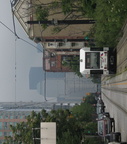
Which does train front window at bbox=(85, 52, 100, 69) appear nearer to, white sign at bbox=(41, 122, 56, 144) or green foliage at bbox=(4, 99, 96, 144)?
white sign at bbox=(41, 122, 56, 144)

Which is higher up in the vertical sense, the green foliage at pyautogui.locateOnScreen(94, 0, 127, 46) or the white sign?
the green foliage at pyautogui.locateOnScreen(94, 0, 127, 46)

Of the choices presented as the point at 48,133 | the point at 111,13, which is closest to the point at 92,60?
the point at 48,133

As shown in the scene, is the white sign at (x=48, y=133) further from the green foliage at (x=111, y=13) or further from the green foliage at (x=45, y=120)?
the green foliage at (x=111, y=13)

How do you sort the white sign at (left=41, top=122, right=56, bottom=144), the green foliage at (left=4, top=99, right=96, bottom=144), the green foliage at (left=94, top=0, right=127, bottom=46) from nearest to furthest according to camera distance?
the green foliage at (left=94, top=0, right=127, bottom=46) → the white sign at (left=41, top=122, right=56, bottom=144) → the green foliage at (left=4, top=99, right=96, bottom=144)

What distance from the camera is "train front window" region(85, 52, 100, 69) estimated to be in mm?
27938

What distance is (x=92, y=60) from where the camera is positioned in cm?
2798

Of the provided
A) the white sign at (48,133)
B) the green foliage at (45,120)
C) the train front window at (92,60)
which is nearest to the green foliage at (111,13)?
the train front window at (92,60)

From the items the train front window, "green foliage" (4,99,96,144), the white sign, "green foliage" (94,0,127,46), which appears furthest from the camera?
"green foliage" (4,99,96,144)

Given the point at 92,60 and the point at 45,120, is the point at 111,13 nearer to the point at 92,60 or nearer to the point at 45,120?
the point at 92,60

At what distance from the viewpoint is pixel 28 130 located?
128 feet

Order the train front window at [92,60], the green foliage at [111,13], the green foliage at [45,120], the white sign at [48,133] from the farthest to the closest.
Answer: the green foliage at [45,120] < the train front window at [92,60] < the white sign at [48,133] < the green foliage at [111,13]

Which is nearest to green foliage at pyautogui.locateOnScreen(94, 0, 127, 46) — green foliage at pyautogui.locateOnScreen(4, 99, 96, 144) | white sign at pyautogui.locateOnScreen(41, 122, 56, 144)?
white sign at pyautogui.locateOnScreen(41, 122, 56, 144)

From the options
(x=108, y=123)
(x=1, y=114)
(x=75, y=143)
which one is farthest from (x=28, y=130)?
(x=1, y=114)

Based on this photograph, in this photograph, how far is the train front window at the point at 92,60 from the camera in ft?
91.7
